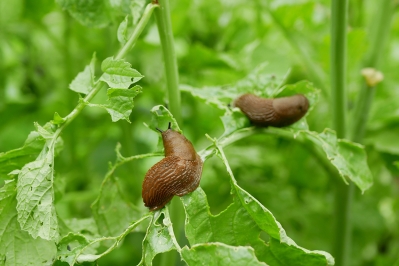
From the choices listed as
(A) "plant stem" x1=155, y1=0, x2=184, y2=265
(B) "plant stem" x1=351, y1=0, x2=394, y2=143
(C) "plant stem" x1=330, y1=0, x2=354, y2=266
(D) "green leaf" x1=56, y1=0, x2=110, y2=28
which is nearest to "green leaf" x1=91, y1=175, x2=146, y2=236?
(A) "plant stem" x1=155, y1=0, x2=184, y2=265

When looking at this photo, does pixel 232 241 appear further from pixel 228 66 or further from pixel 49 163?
pixel 228 66

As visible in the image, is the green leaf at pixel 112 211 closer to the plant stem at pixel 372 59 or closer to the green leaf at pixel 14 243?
the green leaf at pixel 14 243

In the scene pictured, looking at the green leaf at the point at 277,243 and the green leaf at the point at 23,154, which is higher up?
the green leaf at the point at 23,154

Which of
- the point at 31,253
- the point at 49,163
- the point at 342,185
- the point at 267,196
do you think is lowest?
the point at 267,196

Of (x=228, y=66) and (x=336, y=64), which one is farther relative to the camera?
(x=228, y=66)

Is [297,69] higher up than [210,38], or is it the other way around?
[210,38]

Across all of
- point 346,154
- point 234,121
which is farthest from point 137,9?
point 346,154

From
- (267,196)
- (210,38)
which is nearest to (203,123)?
(210,38)

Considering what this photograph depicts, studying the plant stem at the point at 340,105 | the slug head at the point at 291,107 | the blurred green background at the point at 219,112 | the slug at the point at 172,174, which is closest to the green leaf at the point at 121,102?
the slug at the point at 172,174
